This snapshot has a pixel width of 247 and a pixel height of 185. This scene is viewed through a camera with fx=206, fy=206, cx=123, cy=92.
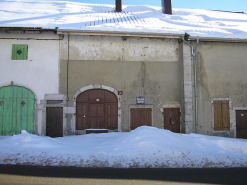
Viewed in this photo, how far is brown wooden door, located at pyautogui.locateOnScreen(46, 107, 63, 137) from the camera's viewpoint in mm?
9750

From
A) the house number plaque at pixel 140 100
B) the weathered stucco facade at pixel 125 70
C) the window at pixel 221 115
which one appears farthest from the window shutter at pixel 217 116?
the house number plaque at pixel 140 100

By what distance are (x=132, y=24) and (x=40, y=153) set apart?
8.02m

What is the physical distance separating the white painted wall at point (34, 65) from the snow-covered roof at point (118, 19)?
2.43ft

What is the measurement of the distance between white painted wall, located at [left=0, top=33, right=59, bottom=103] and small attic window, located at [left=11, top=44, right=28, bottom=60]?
0.48 ft

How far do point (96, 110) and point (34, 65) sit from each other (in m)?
3.66

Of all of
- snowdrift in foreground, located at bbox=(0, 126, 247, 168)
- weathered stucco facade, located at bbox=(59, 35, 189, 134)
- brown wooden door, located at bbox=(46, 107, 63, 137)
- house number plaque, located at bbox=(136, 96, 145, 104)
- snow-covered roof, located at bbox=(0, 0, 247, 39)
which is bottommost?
snowdrift in foreground, located at bbox=(0, 126, 247, 168)

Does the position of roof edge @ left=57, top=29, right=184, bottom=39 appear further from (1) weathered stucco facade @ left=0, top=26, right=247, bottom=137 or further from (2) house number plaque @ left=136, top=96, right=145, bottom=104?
(2) house number plaque @ left=136, top=96, right=145, bottom=104

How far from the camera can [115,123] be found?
10125mm

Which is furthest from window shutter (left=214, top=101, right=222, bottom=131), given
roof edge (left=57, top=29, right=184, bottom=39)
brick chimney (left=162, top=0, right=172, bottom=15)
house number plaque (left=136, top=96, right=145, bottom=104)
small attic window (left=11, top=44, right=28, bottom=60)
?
small attic window (left=11, top=44, right=28, bottom=60)

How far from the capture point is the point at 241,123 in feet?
35.2

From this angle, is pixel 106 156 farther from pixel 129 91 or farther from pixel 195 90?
pixel 195 90

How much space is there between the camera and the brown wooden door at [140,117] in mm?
10211

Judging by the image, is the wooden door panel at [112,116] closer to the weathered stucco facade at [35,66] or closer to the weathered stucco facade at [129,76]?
the weathered stucco facade at [129,76]

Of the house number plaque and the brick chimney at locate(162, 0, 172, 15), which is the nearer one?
the house number plaque
